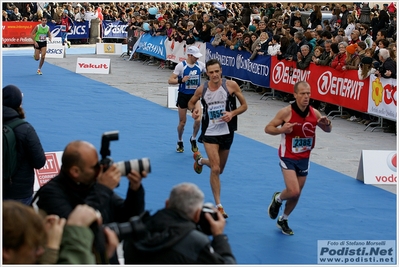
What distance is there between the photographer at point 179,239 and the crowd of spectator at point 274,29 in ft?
39.4

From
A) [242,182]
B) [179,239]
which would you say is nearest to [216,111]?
[242,182]

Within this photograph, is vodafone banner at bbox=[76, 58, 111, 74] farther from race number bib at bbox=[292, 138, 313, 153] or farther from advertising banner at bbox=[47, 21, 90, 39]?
race number bib at bbox=[292, 138, 313, 153]

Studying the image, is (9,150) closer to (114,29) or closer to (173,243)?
(173,243)

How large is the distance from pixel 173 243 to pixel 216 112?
5.83 m

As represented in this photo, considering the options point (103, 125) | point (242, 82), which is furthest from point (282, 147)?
point (242, 82)

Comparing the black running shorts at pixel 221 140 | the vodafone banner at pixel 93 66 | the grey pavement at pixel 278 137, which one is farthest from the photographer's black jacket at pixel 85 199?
the vodafone banner at pixel 93 66

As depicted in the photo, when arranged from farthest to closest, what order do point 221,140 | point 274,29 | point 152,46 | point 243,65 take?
point 152,46, point 274,29, point 243,65, point 221,140

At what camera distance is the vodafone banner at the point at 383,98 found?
15.9 meters

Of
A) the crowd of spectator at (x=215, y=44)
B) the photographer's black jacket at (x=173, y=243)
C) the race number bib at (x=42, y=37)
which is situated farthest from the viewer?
the race number bib at (x=42, y=37)

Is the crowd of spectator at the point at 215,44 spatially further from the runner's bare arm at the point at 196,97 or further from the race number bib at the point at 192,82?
the runner's bare arm at the point at 196,97

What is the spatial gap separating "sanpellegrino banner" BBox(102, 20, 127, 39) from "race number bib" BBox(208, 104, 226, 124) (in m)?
31.3

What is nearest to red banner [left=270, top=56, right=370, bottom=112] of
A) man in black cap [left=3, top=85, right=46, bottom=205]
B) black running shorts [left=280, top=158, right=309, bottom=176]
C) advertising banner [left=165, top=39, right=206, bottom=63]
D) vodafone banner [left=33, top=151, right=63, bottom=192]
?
advertising banner [left=165, top=39, right=206, bottom=63]

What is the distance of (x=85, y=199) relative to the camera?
5.17m

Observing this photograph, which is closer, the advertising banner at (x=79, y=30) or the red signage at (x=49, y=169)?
the red signage at (x=49, y=169)
